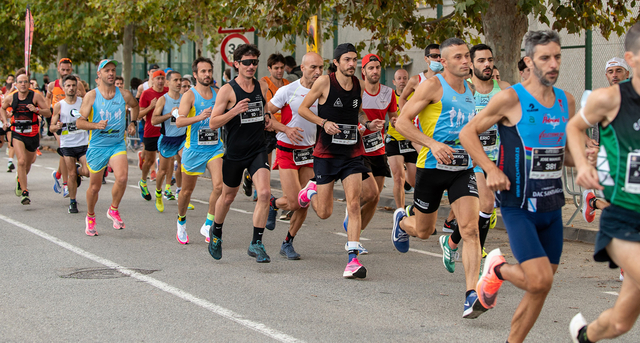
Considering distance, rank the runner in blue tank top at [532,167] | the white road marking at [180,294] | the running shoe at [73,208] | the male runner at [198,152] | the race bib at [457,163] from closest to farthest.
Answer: the runner in blue tank top at [532,167] → the white road marking at [180,294] → the race bib at [457,163] → the male runner at [198,152] → the running shoe at [73,208]

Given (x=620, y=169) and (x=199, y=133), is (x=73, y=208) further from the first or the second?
(x=620, y=169)

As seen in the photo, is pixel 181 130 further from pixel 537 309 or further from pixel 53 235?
pixel 537 309

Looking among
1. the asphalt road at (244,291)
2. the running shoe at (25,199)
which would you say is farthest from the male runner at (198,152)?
the running shoe at (25,199)

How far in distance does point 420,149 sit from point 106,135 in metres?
4.63

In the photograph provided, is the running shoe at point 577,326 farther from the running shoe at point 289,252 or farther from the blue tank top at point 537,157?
the running shoe at point 289,252

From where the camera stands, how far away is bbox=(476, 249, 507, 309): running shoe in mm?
4641

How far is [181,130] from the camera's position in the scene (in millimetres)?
11727

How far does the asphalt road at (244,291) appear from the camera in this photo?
5.03 metres

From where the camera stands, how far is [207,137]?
28.7 ft

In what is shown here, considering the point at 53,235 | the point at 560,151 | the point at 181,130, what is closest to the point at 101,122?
the point at 53,235

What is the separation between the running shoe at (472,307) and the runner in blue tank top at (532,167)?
0.67 m

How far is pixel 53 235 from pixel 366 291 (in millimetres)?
4367

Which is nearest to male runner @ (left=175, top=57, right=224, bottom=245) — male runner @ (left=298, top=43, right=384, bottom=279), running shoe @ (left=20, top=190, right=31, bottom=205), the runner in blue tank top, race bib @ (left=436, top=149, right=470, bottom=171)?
male runner @ (left=298, top=43, right=384, bottom=279)

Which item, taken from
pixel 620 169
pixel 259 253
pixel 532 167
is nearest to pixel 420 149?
pixel 532 167
